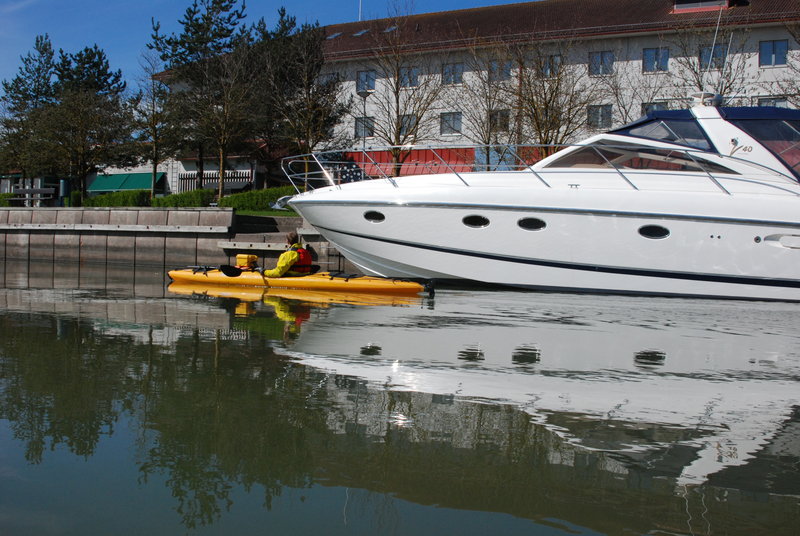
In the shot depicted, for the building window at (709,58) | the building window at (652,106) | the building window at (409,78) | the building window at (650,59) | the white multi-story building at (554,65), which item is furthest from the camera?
the building window at (650,59)

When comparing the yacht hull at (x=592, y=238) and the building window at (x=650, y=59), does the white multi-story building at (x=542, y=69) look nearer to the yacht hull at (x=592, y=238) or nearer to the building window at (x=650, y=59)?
the building window at (x=650, y=59)

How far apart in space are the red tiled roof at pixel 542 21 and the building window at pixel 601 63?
913 mm

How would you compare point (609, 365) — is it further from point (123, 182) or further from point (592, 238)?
point (123, 182)

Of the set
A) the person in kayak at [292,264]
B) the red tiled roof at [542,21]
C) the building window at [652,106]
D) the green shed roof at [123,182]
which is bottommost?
the person in kayak at [292,264]

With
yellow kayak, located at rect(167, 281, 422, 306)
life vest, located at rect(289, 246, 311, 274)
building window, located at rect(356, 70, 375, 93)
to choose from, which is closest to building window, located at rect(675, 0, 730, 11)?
building window, located at rect(356, 70, 375, 93)

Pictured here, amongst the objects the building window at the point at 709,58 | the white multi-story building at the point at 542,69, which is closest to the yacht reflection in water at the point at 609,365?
the white multi-story building at the point at 542,69

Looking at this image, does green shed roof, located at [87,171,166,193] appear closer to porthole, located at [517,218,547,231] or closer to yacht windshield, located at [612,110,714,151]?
porthole, located at [517,218,547,231]

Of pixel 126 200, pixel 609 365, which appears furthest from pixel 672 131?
pixel 126 200

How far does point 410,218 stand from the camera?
11.4 metres

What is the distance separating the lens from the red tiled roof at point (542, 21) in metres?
28.9

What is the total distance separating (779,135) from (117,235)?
629 inches

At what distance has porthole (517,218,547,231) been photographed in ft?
35.6

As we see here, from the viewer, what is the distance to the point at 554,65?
22.4m

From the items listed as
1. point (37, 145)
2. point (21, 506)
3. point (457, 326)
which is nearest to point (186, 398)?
point (21, 506)
